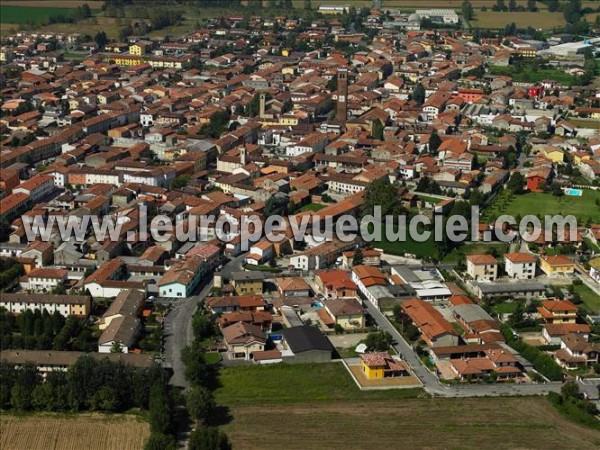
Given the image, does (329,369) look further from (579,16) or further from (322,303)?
(579,16)

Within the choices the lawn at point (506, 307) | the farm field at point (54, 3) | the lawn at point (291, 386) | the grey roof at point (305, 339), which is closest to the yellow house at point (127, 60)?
the farm field at point (54, 3)

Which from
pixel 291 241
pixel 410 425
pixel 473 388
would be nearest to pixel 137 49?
pixel 291 241

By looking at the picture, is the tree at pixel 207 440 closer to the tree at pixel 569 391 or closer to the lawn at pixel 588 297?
the tree at pixel 569 391

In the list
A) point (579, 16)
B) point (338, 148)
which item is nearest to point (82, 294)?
point (338, 148)

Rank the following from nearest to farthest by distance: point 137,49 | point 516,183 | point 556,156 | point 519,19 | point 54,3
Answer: point 516,183 < point 556,156 < point 137,49 < point 519,19 < point 54,3

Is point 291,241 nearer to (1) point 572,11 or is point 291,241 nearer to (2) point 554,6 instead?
(1) point 572,11
